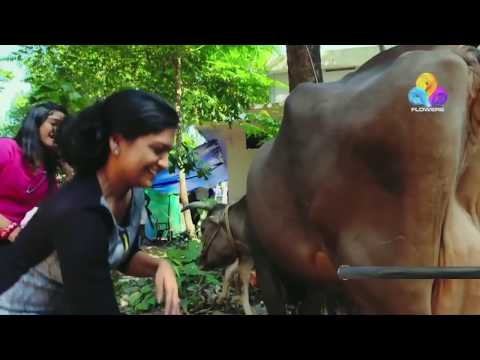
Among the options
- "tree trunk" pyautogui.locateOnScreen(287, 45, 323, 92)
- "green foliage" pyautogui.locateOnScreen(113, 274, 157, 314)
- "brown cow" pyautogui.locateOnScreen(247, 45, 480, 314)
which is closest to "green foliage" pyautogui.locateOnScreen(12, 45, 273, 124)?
"tree trunk" pyautogui.locateOnScreen(287, 45, 323, 92)

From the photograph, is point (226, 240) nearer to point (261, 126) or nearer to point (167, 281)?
point (261, 126)

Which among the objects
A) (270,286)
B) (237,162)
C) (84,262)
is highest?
(237,162)

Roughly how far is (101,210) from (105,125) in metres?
0.34

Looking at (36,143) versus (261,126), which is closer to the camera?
(36,143)

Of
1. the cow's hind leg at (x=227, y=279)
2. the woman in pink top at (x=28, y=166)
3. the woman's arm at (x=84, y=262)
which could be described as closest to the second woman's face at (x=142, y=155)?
the woman's arm at (x=84, y=262)

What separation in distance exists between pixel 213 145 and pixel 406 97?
3.97 feet

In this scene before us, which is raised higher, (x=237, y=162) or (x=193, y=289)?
(x=237, y=162)

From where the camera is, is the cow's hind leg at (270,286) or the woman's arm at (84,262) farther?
the cow's hind leg at (270,286)

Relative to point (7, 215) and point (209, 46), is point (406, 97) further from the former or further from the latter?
point (7, 215)

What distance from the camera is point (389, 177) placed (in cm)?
265

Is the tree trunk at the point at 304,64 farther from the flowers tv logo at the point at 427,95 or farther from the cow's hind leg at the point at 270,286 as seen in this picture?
Result: the cow's hind leg at the point at 270,286

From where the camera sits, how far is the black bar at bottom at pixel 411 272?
8.26ft

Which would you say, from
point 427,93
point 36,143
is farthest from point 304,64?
point 36,143

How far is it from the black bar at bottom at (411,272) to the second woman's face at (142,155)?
41.9 inches
